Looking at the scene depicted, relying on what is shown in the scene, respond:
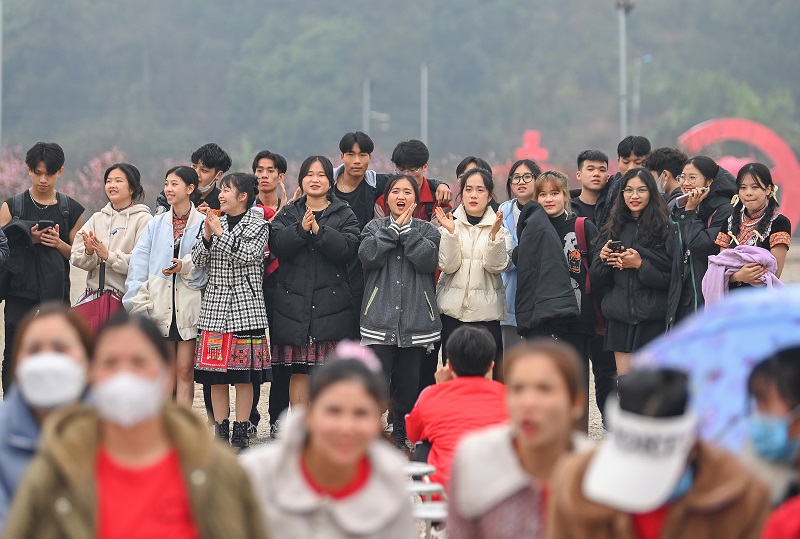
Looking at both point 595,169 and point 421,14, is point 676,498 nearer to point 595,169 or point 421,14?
point 595,169

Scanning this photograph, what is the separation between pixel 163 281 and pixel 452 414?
306cm

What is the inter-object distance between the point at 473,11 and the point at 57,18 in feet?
77.1

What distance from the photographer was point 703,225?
7949 mm

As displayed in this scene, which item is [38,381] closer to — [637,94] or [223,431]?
[223,431]

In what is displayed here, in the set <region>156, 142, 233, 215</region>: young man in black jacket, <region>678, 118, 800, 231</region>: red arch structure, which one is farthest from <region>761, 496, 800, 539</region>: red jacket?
<region>678, 118, 800, 231</region>: red arch structure

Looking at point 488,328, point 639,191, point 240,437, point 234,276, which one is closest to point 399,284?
point 488,328

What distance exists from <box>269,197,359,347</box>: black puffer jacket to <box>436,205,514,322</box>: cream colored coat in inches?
23.6

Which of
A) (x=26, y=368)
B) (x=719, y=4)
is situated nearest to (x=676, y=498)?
(x=26, y=368)

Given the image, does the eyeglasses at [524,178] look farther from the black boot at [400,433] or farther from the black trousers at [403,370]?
the black boot at [400,433]

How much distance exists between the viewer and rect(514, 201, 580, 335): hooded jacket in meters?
8.06

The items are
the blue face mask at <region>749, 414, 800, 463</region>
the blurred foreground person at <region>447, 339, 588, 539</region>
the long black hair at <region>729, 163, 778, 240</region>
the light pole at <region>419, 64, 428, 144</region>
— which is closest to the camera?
the blue face mask at <region>749, 414, 800, 463</region>

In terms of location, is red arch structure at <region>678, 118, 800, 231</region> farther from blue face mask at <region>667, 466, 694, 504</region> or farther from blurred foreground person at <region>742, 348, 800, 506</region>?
blue face mask at <region>667, 466, 694, 504</region>

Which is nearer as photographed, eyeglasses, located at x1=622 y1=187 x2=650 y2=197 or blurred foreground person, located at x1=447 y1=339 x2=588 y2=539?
blurred foreground person, located at x1=447 y1=339 x2=588 y2=539

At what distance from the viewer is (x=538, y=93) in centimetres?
7419
